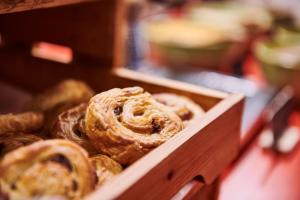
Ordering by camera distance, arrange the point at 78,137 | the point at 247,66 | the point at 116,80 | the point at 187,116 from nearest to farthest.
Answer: the point at 78,137, the point at 187,116, the point at 116,80, the point at 247,66

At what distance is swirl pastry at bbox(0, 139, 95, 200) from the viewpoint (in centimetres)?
53

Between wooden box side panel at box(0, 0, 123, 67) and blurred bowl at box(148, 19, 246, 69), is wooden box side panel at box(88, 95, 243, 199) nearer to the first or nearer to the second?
wooden box side panel at box(0, 0, 123, 67)

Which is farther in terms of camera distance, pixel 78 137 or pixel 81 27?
pixel 81 27

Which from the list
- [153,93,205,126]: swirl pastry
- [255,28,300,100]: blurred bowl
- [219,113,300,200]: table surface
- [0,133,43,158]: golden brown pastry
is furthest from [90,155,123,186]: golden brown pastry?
[255,28,300,100]: blurred bowl

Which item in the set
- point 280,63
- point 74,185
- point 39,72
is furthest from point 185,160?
point 280,63

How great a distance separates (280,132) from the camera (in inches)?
57.0

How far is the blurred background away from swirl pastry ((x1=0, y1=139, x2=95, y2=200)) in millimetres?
701

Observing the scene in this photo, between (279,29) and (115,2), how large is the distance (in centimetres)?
134

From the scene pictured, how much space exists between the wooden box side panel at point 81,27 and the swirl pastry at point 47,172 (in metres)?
0.54

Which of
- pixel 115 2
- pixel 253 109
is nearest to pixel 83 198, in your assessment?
pixel 115 2

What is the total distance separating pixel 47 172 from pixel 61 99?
1.38 ft

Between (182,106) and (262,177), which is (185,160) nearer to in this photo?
(182,106)

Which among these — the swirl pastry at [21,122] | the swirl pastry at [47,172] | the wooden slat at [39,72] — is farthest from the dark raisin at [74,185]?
the wooden slat at [39,72]

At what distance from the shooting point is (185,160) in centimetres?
68
